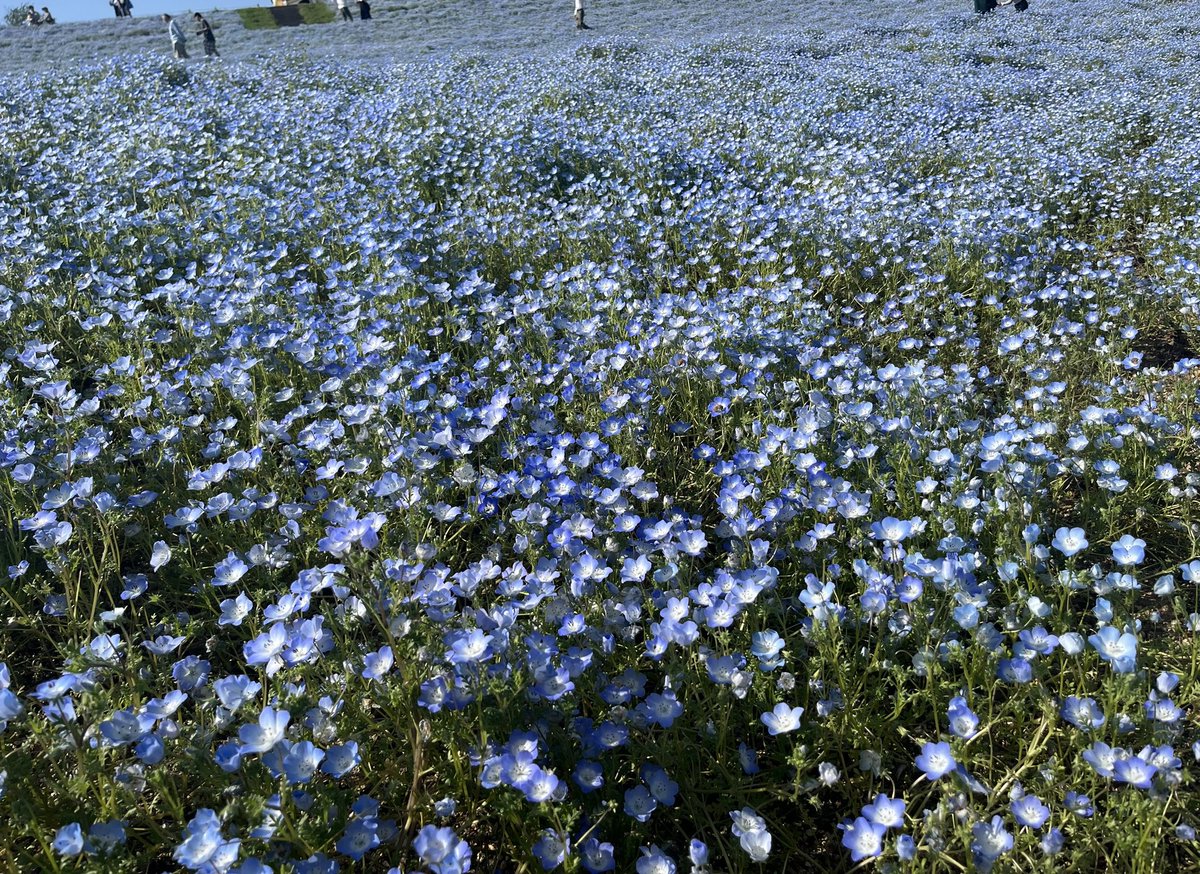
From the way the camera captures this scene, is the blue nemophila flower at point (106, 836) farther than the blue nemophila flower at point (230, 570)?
No

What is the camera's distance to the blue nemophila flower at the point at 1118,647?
1715 mm

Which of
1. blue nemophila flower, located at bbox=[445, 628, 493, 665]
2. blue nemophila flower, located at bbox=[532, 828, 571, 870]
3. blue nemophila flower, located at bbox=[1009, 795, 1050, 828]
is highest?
blue nemophila flower, located at bbox=[445, 628, 493, 665]

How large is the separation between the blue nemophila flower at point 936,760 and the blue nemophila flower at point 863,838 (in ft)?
0.49

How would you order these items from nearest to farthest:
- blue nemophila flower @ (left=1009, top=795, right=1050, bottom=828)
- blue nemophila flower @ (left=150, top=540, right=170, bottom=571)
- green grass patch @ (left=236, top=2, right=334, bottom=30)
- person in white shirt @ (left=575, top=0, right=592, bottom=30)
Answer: blue nemophila flower @ (left=1009, top=795, right=1050, bottom=828), blue nemophila flower @ (left=150, top=540, right=170, bottom=571), person in white shirt @ (left=575, top=0, right=592, bottom=30), green grass patch @ (left=236, top=2, right=334, bottom=30)

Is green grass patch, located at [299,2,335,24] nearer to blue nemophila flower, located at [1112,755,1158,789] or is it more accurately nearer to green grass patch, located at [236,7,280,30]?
green grass patch, located at [236,7,280,30]

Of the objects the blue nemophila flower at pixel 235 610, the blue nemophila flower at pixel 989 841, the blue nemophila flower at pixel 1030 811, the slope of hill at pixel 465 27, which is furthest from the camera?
the slope of hill at pixel 465 27

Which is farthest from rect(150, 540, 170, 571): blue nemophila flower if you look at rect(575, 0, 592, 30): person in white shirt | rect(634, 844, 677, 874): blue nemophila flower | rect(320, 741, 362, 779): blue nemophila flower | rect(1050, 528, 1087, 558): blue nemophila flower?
rect(575, 0, 592, 30): person in white shirt

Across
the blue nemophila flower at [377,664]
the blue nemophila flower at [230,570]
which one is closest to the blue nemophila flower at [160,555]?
the blue nemophila flower at [230,570]

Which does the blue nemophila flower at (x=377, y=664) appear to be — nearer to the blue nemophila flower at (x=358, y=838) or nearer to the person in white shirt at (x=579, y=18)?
the blue nemophila flower at (x=358, y=838)

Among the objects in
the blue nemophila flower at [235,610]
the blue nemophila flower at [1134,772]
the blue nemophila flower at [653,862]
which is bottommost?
the blue nemophila flower at [653,862]

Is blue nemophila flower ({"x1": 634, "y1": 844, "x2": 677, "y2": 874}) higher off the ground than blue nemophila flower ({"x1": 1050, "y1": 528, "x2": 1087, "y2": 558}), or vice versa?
blue nemophila flower ({"x1": 1050, "y1": 528, "x2": 1087, "y2": 558})

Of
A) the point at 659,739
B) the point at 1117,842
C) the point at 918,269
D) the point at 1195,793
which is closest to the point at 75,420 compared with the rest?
the point at 659,739

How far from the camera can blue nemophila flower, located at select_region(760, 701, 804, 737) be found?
1822 mm

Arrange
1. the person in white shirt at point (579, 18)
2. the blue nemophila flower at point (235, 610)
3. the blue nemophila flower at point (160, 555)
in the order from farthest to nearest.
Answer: the person in white shirt at point (579, 18) → the blue nemophila flower at point (160, 555) → the blue nemophila flower at point (235, 610)
